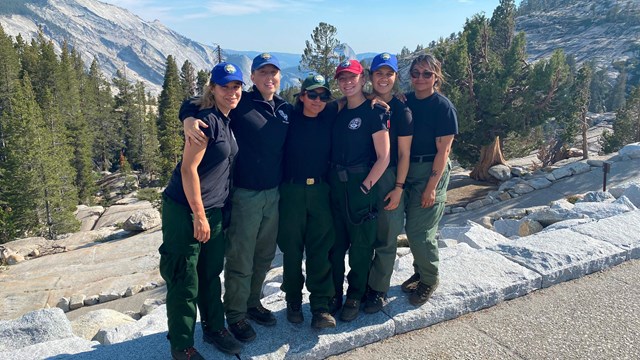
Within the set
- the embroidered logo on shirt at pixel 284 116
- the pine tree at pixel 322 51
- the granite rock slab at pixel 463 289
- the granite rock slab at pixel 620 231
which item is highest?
the pine tree at pixel 322 51

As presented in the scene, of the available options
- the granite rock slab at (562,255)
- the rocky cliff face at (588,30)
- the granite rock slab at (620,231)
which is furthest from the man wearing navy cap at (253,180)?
the rocky cliff face at (588,30)

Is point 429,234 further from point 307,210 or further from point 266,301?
point 266,301

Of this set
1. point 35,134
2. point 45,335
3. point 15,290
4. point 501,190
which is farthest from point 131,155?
point 45,335

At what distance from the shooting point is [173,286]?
11.2 feet

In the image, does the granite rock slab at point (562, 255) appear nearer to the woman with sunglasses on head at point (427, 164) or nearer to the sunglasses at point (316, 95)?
the woman with sunglasses on head at point (427, 164)

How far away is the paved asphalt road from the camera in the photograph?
148 inches

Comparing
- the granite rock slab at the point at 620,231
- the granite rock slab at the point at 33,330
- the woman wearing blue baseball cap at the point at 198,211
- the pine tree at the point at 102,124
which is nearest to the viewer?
the woman wearing blue baseball cap at the point at 198,211

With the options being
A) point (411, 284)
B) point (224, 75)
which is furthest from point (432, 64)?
point (411, 284)

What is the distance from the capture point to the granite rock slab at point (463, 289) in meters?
4.22

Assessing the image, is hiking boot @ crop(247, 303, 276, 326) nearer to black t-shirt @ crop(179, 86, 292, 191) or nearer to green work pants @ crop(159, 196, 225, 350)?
green work pants @ crop(159, 196, 225, 350)

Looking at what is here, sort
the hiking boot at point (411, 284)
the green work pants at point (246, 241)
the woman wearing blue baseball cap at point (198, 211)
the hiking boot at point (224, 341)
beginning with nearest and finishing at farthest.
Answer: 1. the woman wearing blue baseball cap at point (198, 211)
2. the hiking boot at point (224, 341)
3. the green work pants at point (246, 241)
4. the hiking boot at point (411, 284)

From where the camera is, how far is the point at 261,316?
13.3 ft

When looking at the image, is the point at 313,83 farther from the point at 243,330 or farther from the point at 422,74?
the point at 243,330

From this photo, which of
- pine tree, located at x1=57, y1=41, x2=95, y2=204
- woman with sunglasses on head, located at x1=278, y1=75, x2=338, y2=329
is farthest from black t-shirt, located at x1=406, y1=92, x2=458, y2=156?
pine tree, located at x1=57, y1=41, x2=95, y2=204
